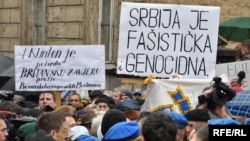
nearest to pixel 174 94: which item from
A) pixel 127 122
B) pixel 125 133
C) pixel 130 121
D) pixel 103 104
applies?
pixel 103 104

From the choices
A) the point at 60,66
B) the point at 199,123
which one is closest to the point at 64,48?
the point at 60,66

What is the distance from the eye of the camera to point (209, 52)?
9945 millimetres

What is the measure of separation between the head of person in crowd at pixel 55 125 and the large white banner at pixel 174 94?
5.47ft

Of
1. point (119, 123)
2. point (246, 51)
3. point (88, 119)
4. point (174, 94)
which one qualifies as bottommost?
point (88, 119)

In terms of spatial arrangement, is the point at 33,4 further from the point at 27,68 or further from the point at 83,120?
the point at 83,120

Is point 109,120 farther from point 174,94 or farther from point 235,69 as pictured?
point 235,69

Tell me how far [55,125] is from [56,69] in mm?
4067

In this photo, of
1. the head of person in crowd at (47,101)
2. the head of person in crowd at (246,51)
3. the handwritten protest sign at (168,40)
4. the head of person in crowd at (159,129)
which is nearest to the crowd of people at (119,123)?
the head of person in crowd at (159,129)

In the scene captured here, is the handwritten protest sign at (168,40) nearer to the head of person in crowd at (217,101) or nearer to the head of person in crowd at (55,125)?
the head of person in crowd at (217,101)

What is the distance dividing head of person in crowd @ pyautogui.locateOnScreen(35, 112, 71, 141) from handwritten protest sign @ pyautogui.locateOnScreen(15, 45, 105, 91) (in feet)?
12.4

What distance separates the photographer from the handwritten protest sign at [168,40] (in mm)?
9945

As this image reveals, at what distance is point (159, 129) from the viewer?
544cm

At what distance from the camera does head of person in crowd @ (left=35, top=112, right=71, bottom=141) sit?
7230 millimetres

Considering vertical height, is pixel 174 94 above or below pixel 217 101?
below
